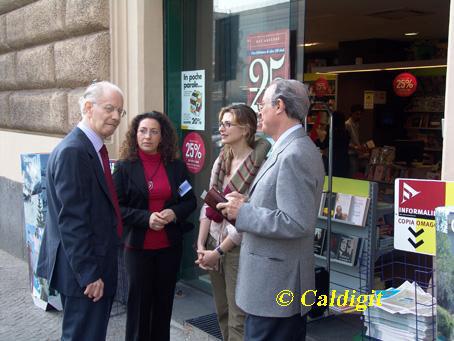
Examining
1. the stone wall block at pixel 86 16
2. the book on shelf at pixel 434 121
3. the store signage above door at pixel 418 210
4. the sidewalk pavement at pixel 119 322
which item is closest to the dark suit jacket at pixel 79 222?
the store signage above door at pixel 418 210

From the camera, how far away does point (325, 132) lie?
8.58m

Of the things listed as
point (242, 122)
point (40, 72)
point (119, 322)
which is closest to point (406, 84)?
point (40, 72)

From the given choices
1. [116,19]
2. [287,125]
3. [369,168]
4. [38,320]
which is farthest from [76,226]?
[369,168]

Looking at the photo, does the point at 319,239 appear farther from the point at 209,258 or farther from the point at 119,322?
the point at 119,322

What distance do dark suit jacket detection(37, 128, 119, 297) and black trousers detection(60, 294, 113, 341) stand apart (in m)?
0.06

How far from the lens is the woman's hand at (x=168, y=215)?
355cm

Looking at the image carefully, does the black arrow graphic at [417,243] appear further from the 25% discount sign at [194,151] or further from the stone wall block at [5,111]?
the stone wall block at [5,111]

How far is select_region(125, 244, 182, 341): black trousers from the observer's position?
362 cm

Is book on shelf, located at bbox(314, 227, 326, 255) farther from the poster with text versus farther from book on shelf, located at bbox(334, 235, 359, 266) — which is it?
the poster with text

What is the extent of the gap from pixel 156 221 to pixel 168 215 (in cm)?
10

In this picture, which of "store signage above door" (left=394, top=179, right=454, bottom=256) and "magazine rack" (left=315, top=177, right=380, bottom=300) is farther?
"magazine rack" (left=315, top=177, right=380, bottom=300)

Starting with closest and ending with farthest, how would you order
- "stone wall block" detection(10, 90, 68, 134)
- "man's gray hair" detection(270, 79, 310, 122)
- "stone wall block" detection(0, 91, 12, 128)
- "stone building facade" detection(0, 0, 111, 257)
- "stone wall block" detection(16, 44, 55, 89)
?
"man's gray hair" detection(270, 79, 310, 122) → "stone building facade" detection(0, 0, 111, 257) → "stone wall block" detection(10, 90, 68, 134) → "stone wall block" detection(16, 44, 55, 89) → "stone wall block" detection(0, 91, 12, 128)

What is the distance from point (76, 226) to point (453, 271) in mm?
1715

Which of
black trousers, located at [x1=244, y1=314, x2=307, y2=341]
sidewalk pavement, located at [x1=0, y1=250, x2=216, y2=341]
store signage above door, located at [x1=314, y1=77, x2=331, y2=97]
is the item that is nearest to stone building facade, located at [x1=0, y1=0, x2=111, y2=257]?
sidewalk pavement, located at [x1=0, y1=250, x2=216, y2=341]
